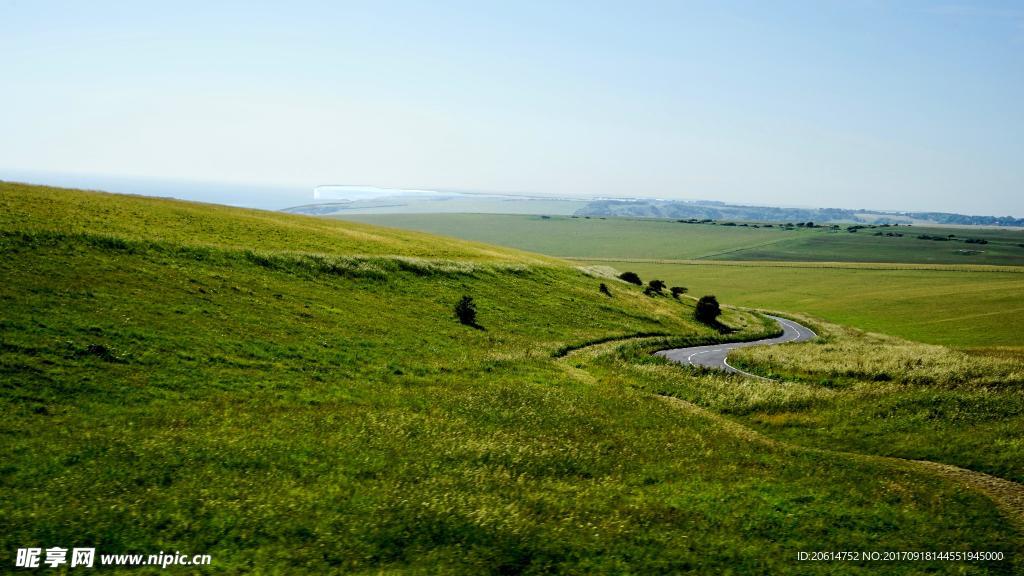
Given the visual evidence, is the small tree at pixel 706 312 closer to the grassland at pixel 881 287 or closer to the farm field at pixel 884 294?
the farm field at pixel 884 294

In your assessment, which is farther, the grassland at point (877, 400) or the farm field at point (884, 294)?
the farm field at point (884, 294)

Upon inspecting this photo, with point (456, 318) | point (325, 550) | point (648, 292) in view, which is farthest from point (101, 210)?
point (648, 292)

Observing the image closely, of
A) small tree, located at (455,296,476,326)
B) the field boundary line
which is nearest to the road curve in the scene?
small tree, located at (455,296,476,326)

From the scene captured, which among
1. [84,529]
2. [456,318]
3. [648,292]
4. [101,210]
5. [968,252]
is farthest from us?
[968,252]

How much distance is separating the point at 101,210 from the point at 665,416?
2014 inches

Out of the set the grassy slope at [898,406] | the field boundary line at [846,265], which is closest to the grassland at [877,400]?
the grassy slope at [898,406]

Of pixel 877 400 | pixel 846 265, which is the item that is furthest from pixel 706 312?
pixel 846 265

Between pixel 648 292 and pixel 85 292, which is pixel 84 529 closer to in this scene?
pixel 85 292

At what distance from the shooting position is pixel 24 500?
13398 millimetres

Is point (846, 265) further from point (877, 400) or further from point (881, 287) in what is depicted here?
point (877, 400)

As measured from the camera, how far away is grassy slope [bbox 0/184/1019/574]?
13.9m

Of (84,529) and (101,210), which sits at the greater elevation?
(101,210)

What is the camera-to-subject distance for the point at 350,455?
62.1 ft

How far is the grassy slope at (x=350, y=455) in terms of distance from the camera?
13.9 metres
